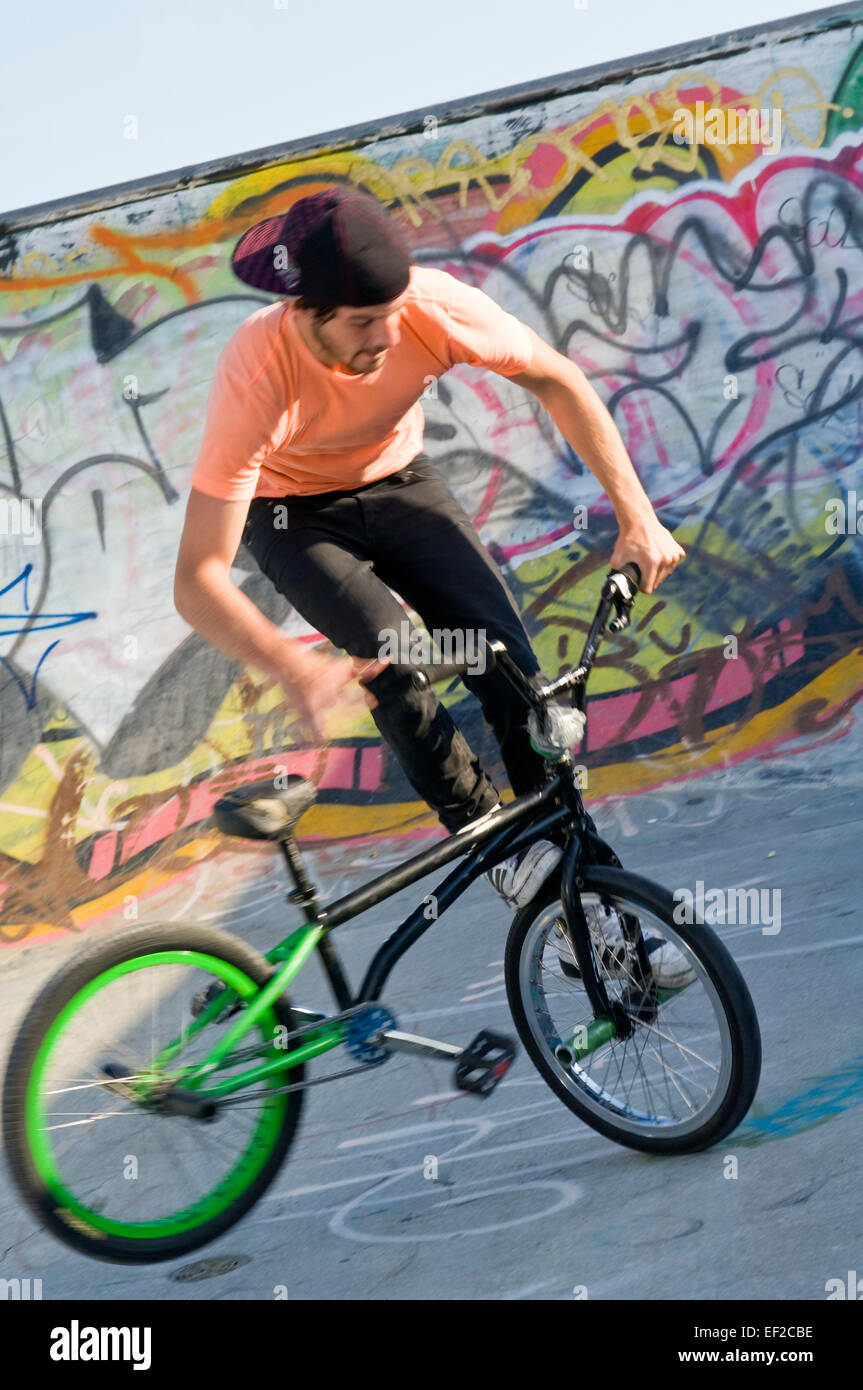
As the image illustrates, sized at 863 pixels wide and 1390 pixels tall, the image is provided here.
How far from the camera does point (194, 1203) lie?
260 centimetres

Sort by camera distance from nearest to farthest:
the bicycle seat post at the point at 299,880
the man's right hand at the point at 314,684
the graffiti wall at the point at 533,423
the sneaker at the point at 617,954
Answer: the man's right hand at the point at 314,684
the bicycle seat post at the point at 299,880
the sneaker at the point at 617,954
the graffiti wall at the point at 533,423

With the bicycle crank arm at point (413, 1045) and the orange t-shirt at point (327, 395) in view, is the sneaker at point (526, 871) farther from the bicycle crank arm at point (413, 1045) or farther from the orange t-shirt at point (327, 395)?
the orange t-shirt at point (327, 395)

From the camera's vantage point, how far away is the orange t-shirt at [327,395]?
103 inches

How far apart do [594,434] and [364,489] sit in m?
0.61

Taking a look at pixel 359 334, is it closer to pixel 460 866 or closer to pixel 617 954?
pixel 460 866

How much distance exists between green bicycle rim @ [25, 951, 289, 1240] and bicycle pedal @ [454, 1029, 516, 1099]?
411 mm

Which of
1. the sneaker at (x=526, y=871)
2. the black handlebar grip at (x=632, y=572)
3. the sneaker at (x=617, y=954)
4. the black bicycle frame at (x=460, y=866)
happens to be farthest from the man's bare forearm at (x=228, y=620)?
the sneaker at (x=617, y=954)

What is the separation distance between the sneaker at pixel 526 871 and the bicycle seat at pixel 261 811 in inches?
22.1

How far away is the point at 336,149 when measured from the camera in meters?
6.85

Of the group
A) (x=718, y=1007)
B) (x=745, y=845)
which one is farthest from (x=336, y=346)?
(x=745, y=845)

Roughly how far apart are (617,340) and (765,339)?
2.75ft

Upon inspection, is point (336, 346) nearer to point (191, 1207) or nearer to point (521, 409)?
point (191, 1207)

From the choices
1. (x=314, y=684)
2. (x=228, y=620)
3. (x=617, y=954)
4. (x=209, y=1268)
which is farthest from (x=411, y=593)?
(x=209, y=1268)

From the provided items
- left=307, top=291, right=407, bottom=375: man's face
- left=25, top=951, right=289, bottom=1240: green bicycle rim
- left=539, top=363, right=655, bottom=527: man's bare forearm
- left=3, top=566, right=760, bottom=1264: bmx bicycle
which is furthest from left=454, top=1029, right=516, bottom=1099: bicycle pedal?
left=307, top=291, right=407, bottom=375: man's face
